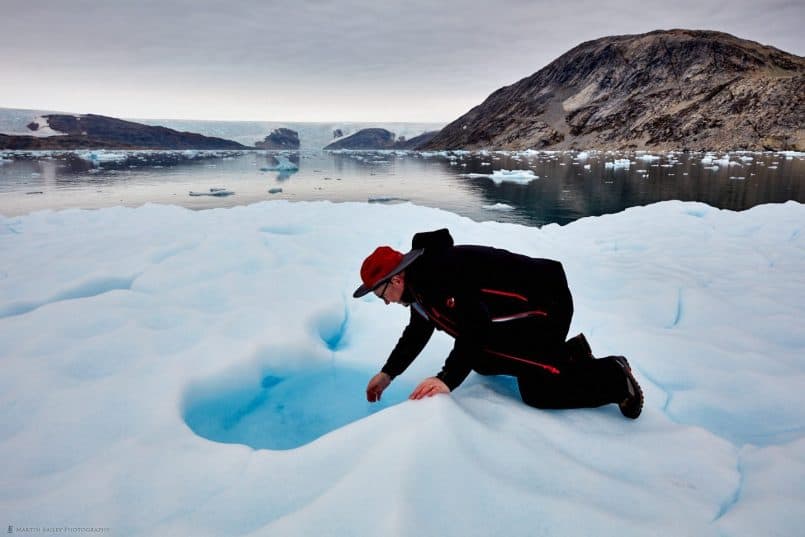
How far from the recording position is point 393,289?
2.31 metres

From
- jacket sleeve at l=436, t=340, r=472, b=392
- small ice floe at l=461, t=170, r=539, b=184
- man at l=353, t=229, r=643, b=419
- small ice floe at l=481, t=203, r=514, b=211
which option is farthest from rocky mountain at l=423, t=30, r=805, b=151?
jacket sleeve at l=436, t=340, r=472, b=392

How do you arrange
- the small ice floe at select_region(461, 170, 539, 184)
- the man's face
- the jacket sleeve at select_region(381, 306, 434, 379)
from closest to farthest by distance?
the man's face
the jacket sleeve at select_region(381, 306, 434, 379)
the small ice floe at select_region(461, 170, 539, 184)

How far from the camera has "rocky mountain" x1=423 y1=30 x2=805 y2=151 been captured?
72.5 m

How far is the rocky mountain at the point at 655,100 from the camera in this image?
72.5 m

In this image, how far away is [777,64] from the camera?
96562 mm

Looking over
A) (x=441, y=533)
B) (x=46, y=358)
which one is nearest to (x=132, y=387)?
(x=46, y=358)

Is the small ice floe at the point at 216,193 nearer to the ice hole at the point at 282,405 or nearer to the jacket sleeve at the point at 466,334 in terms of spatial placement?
the ice hole at the point at 282,405

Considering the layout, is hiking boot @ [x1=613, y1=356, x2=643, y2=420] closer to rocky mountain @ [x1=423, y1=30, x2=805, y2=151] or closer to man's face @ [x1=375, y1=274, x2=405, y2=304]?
man's face @ [x1=375, y1=274, x2=405, y2=304]

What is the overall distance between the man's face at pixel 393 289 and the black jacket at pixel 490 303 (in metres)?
0.04

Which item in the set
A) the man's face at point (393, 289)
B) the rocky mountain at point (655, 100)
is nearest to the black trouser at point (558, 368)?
the man's face at point (393, 289)

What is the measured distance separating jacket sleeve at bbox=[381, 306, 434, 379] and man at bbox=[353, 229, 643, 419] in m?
0.21

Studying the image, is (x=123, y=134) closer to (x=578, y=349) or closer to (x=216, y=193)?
(x=216, y=193)

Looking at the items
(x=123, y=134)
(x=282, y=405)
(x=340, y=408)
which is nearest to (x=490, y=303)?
(x=340, y=408)

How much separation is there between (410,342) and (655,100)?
118m
